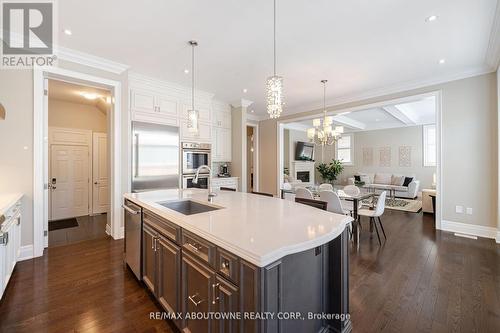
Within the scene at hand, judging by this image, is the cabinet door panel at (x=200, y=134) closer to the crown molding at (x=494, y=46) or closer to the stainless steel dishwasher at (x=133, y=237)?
the stainless steel dishwasher at (x=133, y=237)

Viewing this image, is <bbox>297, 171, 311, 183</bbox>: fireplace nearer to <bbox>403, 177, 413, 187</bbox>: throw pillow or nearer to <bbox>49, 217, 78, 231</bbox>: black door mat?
<bbox>403, 177, 413, 187</bbox>: throw pillow

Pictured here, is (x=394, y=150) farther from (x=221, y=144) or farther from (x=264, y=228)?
(x=264, y=228)

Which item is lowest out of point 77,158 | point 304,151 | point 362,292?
point 362,292

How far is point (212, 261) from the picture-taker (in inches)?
49.2

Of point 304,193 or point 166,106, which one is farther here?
point 166,106

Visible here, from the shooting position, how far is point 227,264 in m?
1.14

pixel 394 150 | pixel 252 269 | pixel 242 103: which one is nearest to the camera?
pixel 252 269

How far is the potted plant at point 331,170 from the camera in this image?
956 cm

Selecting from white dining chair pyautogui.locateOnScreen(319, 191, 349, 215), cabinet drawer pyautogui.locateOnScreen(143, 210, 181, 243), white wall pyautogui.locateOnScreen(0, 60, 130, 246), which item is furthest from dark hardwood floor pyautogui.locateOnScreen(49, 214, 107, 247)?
white dining chair pyautogui.locateOnScreen(319, 191, 349, 215)

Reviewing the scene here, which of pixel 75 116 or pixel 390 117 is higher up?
pixel 390 117

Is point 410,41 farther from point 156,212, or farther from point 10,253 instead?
point 10,253

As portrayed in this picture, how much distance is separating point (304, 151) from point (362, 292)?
25.9ft

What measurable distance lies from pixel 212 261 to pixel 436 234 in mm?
4451

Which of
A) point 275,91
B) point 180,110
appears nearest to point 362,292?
point 275,91
